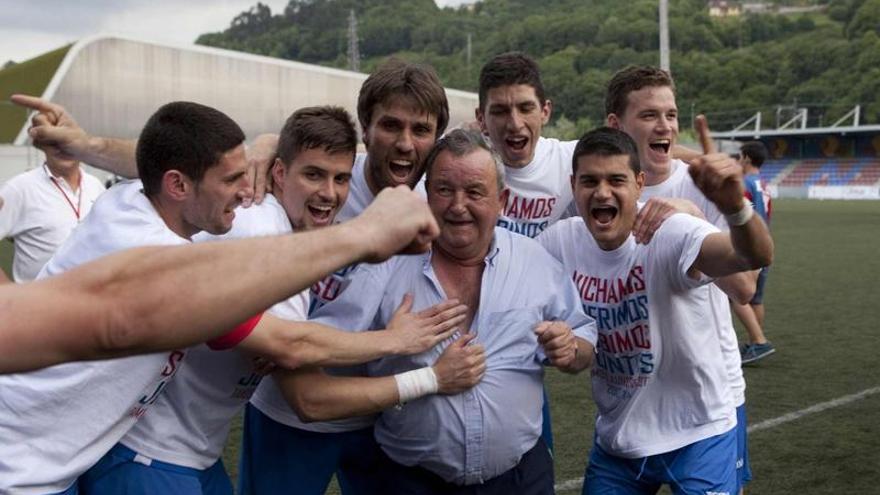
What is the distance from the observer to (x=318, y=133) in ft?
13.7

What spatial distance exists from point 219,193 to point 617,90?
274 cm

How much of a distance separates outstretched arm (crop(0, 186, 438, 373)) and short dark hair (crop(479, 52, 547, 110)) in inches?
149

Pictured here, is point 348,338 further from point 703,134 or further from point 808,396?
point 808,396

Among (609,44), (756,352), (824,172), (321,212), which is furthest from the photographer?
(609,44)

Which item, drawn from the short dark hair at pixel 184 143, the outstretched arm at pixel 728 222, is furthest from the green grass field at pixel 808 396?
the short dark hair at pixel 184 143

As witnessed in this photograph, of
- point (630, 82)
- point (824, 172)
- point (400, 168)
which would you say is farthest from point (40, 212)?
point (824, 172)

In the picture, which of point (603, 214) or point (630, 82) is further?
point (630, 82)

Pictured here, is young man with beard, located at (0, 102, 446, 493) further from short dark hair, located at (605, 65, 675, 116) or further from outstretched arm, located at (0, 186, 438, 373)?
short dark hair, located at (605, 65, 675, 116)

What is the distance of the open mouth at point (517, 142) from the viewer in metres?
5.57

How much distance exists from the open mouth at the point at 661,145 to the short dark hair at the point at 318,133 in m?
1.93

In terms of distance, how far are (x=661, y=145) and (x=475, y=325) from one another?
1957 millimetres

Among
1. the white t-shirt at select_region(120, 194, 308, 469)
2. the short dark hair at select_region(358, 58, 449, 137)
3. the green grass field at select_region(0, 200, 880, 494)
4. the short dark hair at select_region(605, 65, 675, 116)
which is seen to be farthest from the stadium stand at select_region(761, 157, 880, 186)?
the white t-shirt at select_region(120, 194, 308, 469)

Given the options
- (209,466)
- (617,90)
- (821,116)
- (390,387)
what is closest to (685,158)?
(617,90)

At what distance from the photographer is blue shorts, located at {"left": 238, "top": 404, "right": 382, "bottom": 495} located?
4523mm
